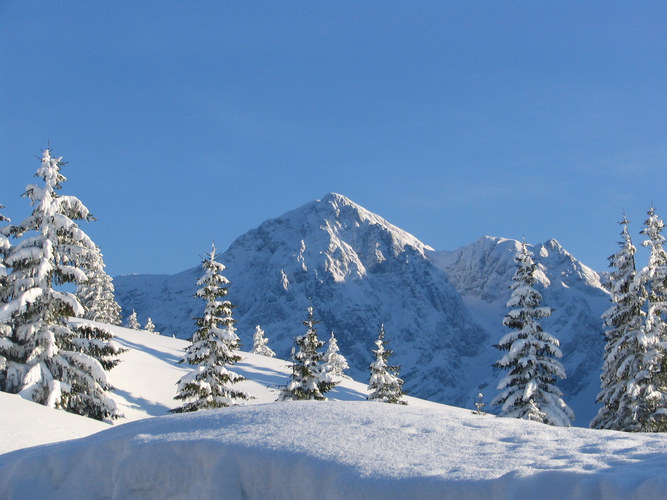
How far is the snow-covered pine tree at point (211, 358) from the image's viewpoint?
2656 cm

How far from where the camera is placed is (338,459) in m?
6.19

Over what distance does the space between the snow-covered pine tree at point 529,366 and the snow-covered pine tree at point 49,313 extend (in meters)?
16.3

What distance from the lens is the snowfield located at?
544 centimetres

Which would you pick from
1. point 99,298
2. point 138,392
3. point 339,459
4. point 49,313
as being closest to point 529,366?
point 49,313

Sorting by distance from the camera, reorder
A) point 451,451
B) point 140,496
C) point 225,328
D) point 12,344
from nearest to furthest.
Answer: point 451,451
point 140,496
point 12,344
point 225,328

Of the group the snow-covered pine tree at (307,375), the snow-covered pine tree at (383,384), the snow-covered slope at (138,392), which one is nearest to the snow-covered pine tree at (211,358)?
the snow-covered slope at (138,392)

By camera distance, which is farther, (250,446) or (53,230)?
(53,230)

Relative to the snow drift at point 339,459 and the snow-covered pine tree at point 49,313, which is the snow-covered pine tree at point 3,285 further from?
the snow drift at point 339,459

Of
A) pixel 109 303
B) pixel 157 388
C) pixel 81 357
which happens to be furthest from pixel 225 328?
pixel 109 303

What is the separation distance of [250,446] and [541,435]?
3.29 m

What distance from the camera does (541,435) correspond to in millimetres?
7168

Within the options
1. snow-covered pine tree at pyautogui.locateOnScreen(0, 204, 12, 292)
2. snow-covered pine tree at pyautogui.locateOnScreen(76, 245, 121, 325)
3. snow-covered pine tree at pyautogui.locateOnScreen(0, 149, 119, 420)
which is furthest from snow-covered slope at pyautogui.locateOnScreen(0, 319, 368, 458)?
snow-covered pine tree at pyautogui.locateOnScreen(76, 245, 121, 325)

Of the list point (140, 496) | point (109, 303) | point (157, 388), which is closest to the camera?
point (140, 496)

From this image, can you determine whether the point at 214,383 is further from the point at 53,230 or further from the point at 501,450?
the point at 501,450
